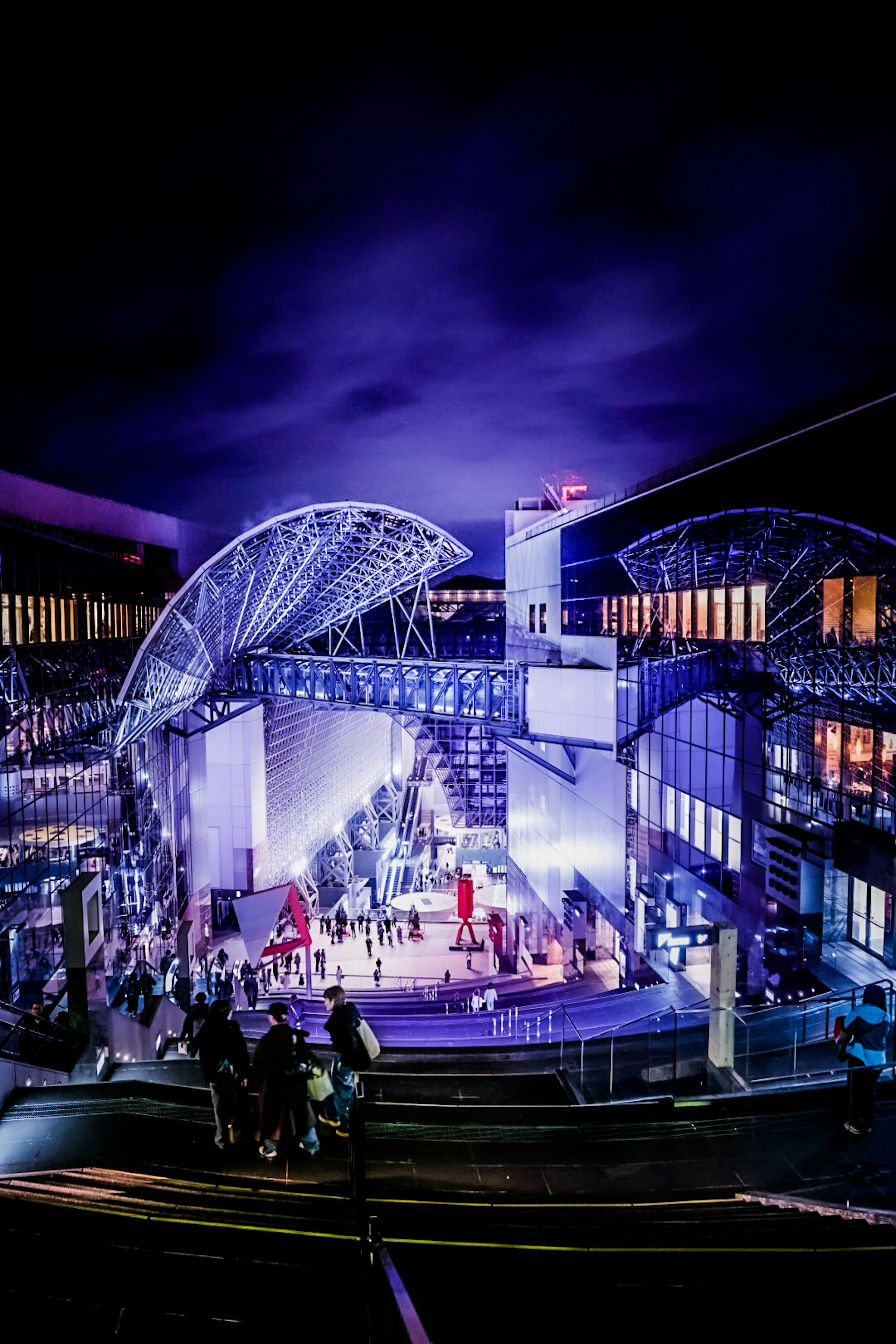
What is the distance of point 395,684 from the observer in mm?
25625

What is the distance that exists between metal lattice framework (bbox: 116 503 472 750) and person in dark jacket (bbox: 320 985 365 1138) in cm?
1415

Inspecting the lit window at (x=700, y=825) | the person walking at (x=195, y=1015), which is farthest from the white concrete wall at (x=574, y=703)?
the person walking at (x=195, y=1015)

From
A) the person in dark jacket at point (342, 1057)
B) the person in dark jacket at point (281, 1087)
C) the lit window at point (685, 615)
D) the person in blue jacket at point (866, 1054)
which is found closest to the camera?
the person in dark jacket at point (281, 1087)

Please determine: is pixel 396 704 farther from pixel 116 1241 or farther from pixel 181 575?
pixel 181 575

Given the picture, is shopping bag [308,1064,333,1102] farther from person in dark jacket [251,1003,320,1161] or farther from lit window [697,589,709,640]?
lit window [697,589,709,640]

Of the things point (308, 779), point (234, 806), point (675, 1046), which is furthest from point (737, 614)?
point (308, 779)

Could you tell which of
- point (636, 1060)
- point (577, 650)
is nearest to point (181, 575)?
point (577, 650)

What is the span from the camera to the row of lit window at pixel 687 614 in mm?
18031

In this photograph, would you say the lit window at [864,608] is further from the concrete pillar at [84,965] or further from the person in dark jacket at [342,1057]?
the concrete pillar at [84,965]

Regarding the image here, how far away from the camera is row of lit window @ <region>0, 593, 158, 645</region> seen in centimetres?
1989

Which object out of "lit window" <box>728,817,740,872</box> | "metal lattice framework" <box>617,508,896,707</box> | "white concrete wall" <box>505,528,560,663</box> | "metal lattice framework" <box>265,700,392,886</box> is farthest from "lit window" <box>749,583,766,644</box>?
"metal lattice framework" <box>265,700,392,886</box>

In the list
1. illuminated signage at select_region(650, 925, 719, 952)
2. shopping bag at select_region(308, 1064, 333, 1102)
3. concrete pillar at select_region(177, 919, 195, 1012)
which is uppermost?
shopping bag at select_region(308, 1064, 333, 1102)

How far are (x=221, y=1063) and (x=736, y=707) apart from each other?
53.0ft

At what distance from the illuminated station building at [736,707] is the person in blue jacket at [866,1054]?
836 centimetres
